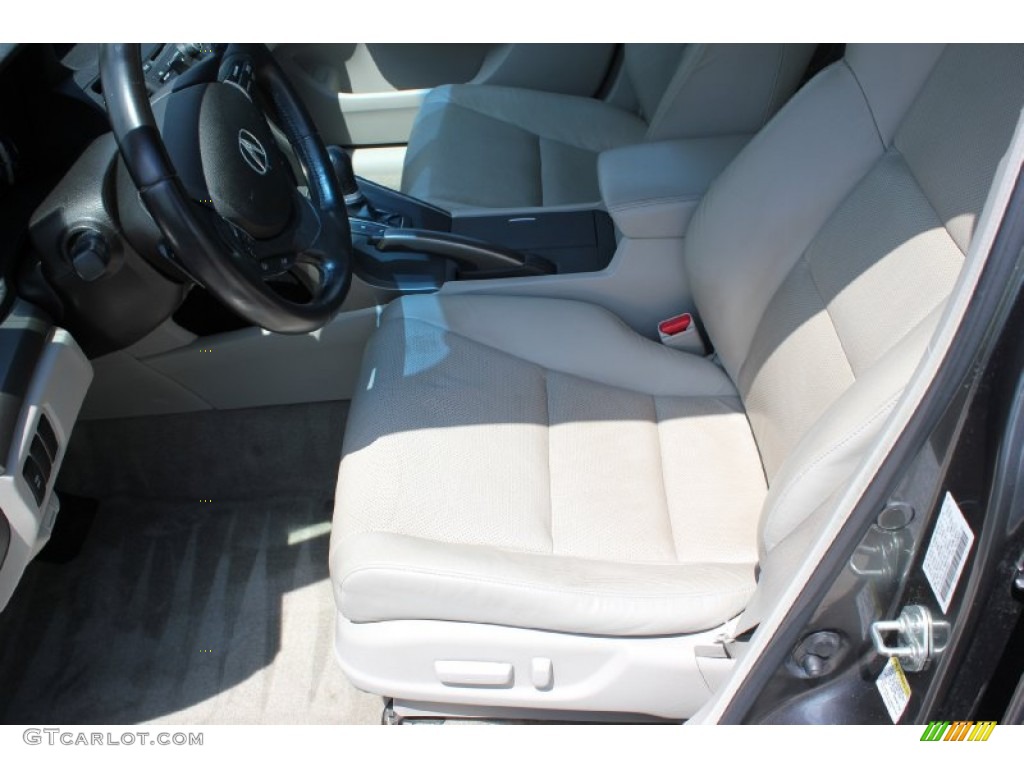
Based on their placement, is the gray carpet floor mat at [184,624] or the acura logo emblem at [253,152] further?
the gray carpet floor mat at [184,624]

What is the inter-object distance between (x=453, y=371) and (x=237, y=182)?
0.43 meters

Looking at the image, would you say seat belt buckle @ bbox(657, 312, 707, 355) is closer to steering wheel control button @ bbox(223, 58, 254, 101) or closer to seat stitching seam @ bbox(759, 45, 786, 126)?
seat stitching seam @ bbox(759, 45, 786, 126)

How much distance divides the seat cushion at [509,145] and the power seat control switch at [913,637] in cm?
118

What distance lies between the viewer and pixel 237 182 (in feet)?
4.03

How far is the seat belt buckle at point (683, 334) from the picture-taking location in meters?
1.60

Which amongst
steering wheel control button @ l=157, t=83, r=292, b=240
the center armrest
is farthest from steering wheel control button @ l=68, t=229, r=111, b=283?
the center armrest

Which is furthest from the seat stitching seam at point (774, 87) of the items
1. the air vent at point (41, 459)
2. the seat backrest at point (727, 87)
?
the air vent at point (41, 459)

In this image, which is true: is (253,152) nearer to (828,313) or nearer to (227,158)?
(227,158)

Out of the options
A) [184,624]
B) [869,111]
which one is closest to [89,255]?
[184,624]

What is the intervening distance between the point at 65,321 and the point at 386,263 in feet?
1.79

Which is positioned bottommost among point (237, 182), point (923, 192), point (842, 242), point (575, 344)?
point (575, 344)

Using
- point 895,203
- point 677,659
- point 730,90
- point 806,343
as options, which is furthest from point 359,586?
point 730,90

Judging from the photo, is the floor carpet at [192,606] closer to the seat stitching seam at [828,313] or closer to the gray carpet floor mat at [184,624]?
the gray carpet floor mat at [184,624]

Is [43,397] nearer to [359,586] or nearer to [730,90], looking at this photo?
[359,586]
